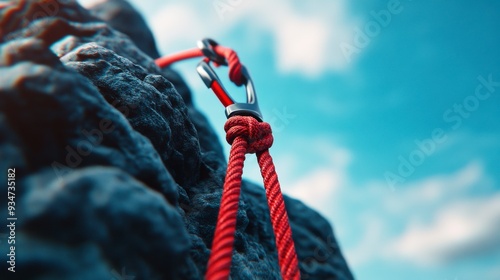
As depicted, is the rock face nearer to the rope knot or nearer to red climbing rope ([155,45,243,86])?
the rope knot

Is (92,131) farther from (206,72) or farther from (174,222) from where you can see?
(206,72)

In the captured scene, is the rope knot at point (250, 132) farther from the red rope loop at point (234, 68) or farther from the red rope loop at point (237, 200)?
the red rope loop at point (234, 68)

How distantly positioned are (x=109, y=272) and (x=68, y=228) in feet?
0.45

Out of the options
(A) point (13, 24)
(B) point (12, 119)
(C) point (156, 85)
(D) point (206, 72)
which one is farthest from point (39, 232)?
(D) point (206, 72)

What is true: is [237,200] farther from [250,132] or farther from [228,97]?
[228,97]

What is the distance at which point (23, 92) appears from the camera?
0.91 metres

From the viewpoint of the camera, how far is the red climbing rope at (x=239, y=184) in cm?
105

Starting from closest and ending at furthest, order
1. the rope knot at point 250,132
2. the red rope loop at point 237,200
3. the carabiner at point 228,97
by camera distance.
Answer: the red rope loop at point 237,200 < the rope knot at point 250,132 < the carabiner at point 228,97

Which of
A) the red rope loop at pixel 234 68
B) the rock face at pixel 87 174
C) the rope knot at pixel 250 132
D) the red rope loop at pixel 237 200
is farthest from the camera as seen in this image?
the red rope loop at pixel 234 68

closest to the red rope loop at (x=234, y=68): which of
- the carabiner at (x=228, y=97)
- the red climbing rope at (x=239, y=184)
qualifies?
the red climbing rope at (x=239, y=184)

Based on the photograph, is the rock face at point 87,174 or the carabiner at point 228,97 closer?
the rock face at point 87,174

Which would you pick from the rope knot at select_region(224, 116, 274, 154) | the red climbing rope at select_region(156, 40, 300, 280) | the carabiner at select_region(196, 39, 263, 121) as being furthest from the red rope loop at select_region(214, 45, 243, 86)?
the rope knot at select_region(224, 116, 274, 154)

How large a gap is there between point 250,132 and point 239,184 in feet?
1.04

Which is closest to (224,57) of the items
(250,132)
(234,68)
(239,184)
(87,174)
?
(234,68)
